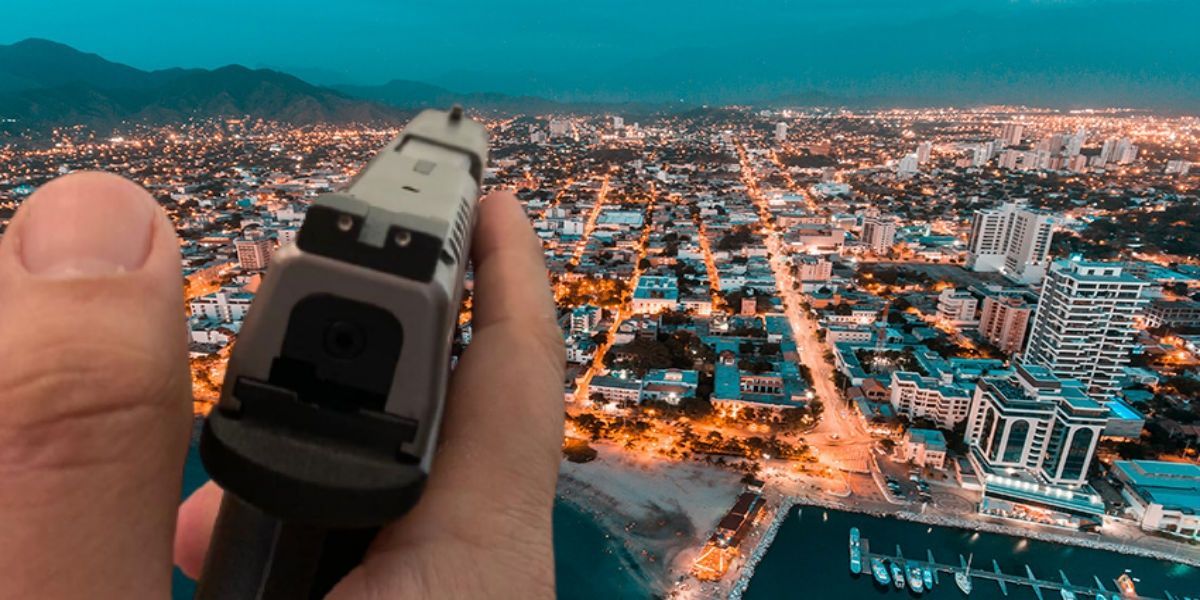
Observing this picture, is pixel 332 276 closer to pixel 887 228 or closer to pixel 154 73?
pixel 887 228

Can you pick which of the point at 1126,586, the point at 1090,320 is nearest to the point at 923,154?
the point at 1090,320

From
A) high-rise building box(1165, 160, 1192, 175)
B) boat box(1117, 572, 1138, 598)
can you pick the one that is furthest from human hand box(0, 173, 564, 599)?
high-rise building box(1165, 160, 1192, 175)

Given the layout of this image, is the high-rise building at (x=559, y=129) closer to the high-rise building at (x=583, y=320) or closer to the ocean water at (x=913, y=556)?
the high-rise building at (x=583, y=320)

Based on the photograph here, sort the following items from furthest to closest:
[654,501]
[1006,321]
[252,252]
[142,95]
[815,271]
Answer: [142,95]
[252,252]
[815,271]
[1006,321]
[654,501]

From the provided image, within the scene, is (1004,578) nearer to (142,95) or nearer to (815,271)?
(815,271)

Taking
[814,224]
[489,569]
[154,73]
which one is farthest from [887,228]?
[154,73]
